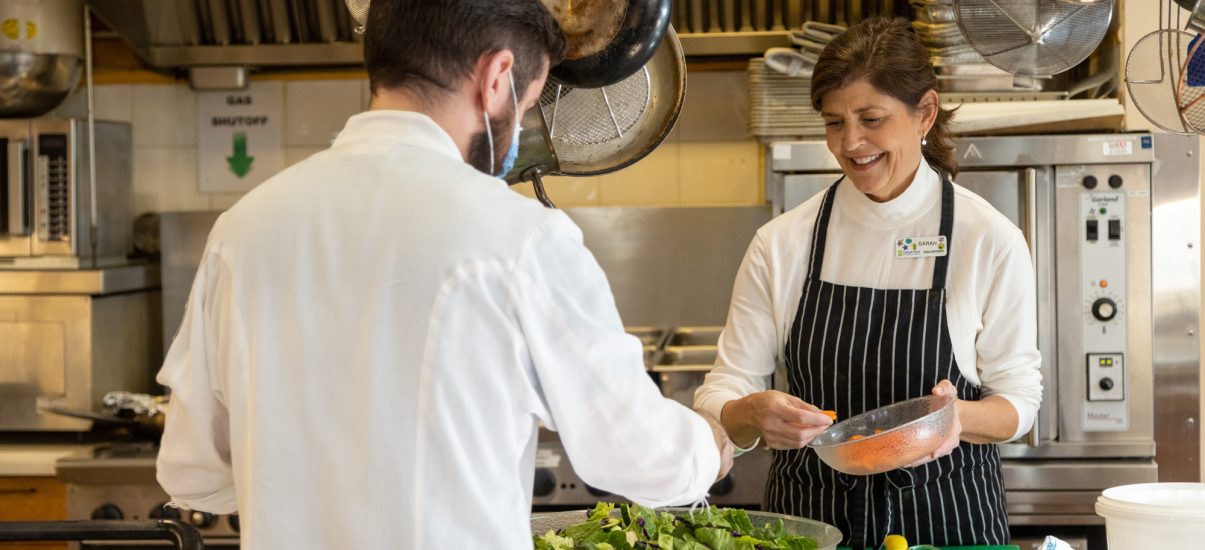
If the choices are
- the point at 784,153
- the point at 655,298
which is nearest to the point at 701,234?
the point at 655,298

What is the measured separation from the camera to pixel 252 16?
3.95 meters

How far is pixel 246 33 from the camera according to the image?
13.0 ft

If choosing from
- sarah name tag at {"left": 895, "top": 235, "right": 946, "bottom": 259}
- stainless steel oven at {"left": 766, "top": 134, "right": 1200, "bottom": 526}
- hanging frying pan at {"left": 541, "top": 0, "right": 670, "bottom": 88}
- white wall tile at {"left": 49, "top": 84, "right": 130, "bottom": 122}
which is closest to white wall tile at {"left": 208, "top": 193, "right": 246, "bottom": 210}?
white wall tile at {"left": 49, "top": 84, "right": 130, "bottom": 122}

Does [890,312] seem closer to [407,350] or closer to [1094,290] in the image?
[407,350]

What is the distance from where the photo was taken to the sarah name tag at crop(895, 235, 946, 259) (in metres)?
2.12

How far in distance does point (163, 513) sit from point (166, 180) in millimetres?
1353

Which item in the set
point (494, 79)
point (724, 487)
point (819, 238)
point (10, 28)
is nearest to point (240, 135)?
point (10, 28)

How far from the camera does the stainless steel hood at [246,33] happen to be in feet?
12.9

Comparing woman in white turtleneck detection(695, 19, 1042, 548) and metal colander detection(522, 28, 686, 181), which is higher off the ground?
metal colander detection(522, 28, 686, 181)

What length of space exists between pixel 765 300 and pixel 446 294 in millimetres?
1192

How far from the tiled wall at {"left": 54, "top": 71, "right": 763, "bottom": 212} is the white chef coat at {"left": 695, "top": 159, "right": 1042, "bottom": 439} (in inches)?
67.4

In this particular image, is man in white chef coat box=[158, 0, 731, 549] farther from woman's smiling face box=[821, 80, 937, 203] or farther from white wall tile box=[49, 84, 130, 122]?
white wall tile box=[49, 84, 130, 122]

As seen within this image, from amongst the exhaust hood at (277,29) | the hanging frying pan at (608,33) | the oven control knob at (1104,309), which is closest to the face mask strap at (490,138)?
the hanging frying pan at (608,33)

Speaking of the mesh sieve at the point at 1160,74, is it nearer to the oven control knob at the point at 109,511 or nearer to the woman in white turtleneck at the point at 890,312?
the woman in white turtleneck at the point at 890,312
